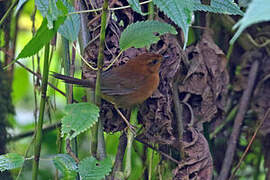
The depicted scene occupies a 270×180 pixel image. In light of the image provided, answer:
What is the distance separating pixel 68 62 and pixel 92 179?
2.73ft

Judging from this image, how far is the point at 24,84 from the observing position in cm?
414

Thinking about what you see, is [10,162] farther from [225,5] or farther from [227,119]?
[227,119]

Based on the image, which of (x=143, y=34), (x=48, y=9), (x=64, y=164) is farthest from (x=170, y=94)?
(x=48, y=9)

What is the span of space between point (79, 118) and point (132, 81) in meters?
1.17

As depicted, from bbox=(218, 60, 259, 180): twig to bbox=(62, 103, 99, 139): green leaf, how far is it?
1.60m

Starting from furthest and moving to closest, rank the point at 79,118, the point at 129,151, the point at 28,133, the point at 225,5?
the point at 28,133
the point at 129,151
the point at 225,5
the point at 79,118

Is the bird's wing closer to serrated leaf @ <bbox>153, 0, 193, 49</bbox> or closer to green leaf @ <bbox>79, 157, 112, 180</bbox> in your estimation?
green leaf @ <bbox>79, 157, 112, 180</bbox>

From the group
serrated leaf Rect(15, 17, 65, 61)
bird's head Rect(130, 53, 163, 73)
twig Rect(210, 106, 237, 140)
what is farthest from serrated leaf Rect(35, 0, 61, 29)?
twig Rect(210, 106, 237, 140)

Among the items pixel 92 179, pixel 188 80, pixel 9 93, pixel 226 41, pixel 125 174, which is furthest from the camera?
pixel 9 93

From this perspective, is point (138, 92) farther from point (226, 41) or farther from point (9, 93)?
point (9, 93)

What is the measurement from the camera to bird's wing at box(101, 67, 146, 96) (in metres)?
2.28

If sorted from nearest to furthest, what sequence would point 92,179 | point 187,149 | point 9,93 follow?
1. point 92,179
2. point 187,149
3. point 9,93

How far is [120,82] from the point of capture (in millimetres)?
2410

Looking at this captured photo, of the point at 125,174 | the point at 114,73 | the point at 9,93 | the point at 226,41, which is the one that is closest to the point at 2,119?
the point at 9,93
